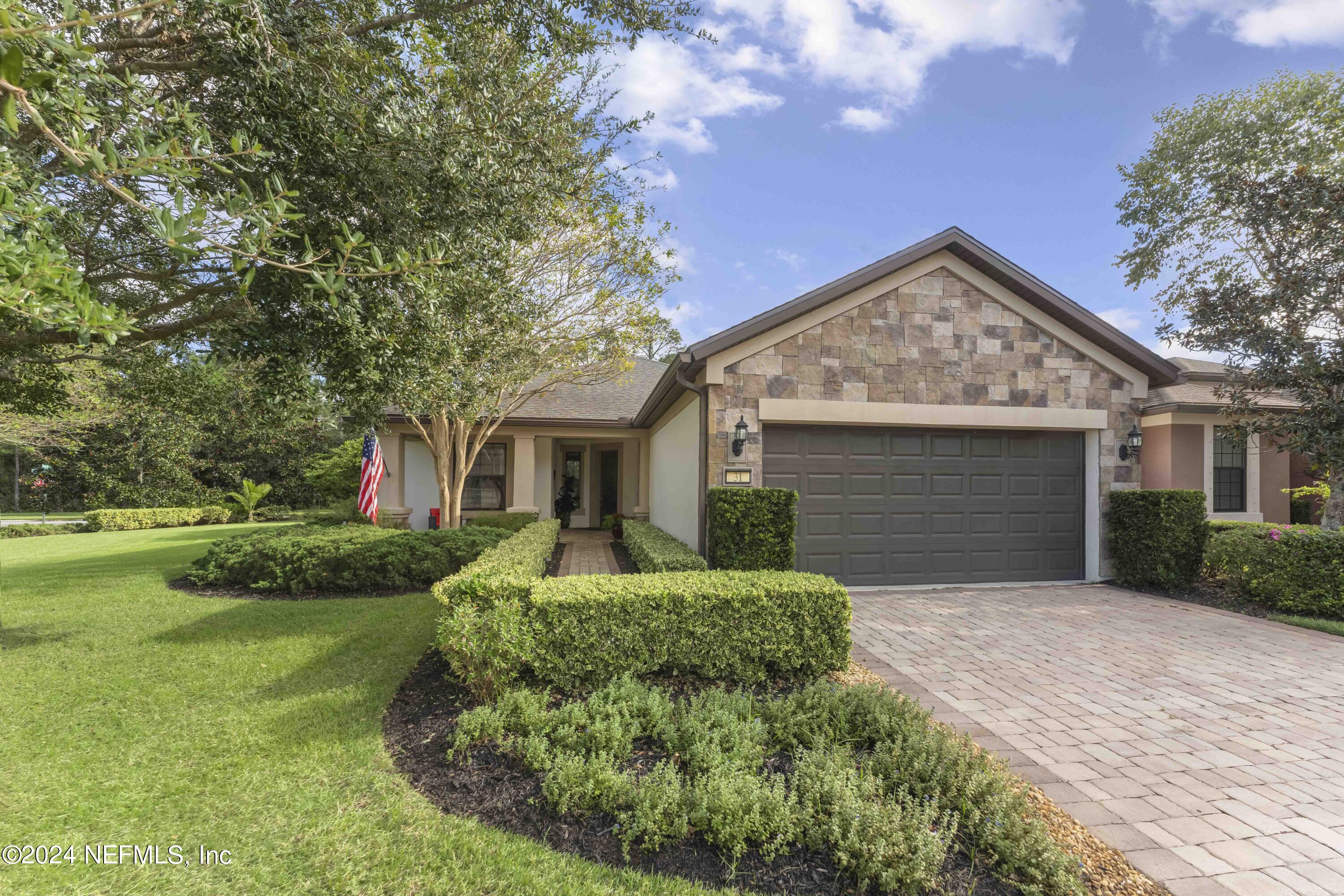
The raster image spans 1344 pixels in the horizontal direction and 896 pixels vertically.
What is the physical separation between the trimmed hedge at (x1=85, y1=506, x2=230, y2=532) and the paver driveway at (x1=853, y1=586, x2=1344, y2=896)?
23.3 m

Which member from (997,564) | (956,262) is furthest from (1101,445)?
(956,262)

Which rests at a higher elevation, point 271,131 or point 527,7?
point 527,7

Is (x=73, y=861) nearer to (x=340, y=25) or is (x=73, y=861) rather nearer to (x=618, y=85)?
(x=340, y=25)

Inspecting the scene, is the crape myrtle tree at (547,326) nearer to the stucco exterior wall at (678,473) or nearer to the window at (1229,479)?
the stucco exterior wall at (678,473)

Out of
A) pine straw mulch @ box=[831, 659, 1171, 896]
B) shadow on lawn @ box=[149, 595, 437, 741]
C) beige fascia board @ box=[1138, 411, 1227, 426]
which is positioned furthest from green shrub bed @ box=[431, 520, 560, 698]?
beige fascia board @ box=[1138, 411, 1227, 426]

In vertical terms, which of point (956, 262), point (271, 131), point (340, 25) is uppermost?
point (340, 25)

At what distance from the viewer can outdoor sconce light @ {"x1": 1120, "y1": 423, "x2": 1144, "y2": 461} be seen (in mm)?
8703

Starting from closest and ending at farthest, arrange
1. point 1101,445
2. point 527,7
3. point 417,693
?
point 417,693
point 527,7
point 1101,445

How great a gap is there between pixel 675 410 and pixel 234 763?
823cm

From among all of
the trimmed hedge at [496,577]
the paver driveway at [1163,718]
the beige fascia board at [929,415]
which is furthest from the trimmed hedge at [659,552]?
the beige fascia board at [929,415]

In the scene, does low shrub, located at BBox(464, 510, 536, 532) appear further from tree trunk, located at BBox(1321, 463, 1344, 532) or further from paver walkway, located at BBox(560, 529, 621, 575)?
tree trunk, located at BBox(1321, 463, 1344, 532)

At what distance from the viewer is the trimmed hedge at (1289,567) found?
22.9 feet

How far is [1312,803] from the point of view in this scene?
311cm

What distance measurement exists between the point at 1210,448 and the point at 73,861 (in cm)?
1736
